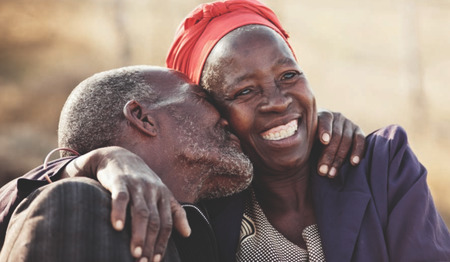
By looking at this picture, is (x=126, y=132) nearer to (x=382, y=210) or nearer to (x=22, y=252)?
(x=22, y=252)

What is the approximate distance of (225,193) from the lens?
343 cm

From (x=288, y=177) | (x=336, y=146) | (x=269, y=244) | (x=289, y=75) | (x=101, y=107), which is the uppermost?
(x=289, y=75)

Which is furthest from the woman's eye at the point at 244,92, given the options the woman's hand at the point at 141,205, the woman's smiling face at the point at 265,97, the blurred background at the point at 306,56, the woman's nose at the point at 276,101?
the blurred background at the point at 306,56

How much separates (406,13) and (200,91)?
580 inches

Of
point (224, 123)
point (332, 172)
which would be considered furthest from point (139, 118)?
point (332, 172)

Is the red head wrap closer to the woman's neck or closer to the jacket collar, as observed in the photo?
the woman's neck

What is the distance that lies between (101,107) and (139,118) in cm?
21

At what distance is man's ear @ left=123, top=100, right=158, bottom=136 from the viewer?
317 centimetres

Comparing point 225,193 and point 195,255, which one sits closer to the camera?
point 195,255

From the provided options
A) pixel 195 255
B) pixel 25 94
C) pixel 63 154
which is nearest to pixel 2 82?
pixel 25 94

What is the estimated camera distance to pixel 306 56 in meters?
16.0

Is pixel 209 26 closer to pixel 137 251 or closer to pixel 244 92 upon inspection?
pixel 244 92

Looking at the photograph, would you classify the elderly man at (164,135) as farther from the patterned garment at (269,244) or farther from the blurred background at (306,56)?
the blurred background at (306,56)

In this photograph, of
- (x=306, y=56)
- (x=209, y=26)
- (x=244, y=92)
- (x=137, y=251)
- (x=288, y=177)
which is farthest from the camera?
(x=306, y=56)
